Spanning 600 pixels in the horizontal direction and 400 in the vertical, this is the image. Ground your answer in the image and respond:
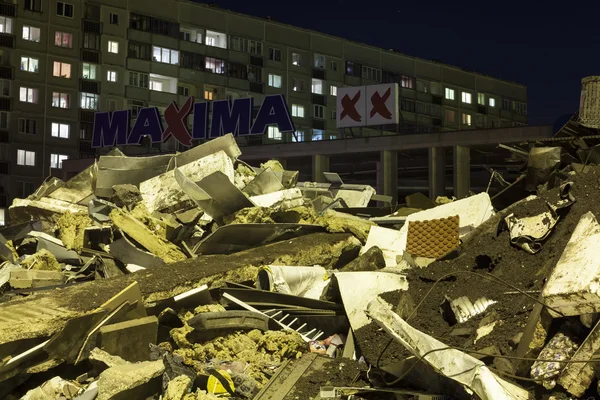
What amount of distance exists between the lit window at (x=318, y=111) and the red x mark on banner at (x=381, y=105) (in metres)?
22.3

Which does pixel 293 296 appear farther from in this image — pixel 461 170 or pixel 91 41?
pixel 91 41

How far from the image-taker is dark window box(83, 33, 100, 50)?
156 ft

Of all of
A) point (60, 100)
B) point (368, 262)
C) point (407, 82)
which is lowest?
point (368, 262)

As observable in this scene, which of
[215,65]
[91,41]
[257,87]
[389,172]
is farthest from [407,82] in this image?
[389,172]

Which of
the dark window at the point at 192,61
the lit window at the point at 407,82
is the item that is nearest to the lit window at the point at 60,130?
the dark window at the point at 192,61

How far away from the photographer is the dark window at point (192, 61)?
50625 millimetres

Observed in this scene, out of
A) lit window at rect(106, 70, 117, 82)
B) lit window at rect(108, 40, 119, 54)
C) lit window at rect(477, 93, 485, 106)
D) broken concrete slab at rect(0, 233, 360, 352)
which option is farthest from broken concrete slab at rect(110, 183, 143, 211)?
lit window at rect(477, 93, 485, 106)

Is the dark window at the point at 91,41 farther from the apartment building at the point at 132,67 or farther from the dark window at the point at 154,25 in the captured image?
the dark window at the point at 154,25

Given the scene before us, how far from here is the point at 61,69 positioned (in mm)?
47500

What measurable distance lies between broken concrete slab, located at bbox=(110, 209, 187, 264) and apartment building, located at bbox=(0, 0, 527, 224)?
102 feet

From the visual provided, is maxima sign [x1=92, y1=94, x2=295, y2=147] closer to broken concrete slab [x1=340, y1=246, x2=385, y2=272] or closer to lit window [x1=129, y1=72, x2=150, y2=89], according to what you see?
lit window [x1=129, y1=72, x2=150, y2=89]

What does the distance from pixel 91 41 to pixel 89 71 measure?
183 cm

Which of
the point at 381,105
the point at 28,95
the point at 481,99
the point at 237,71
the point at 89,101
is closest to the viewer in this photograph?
the point at 381,105

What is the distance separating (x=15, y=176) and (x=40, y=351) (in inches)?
1673
